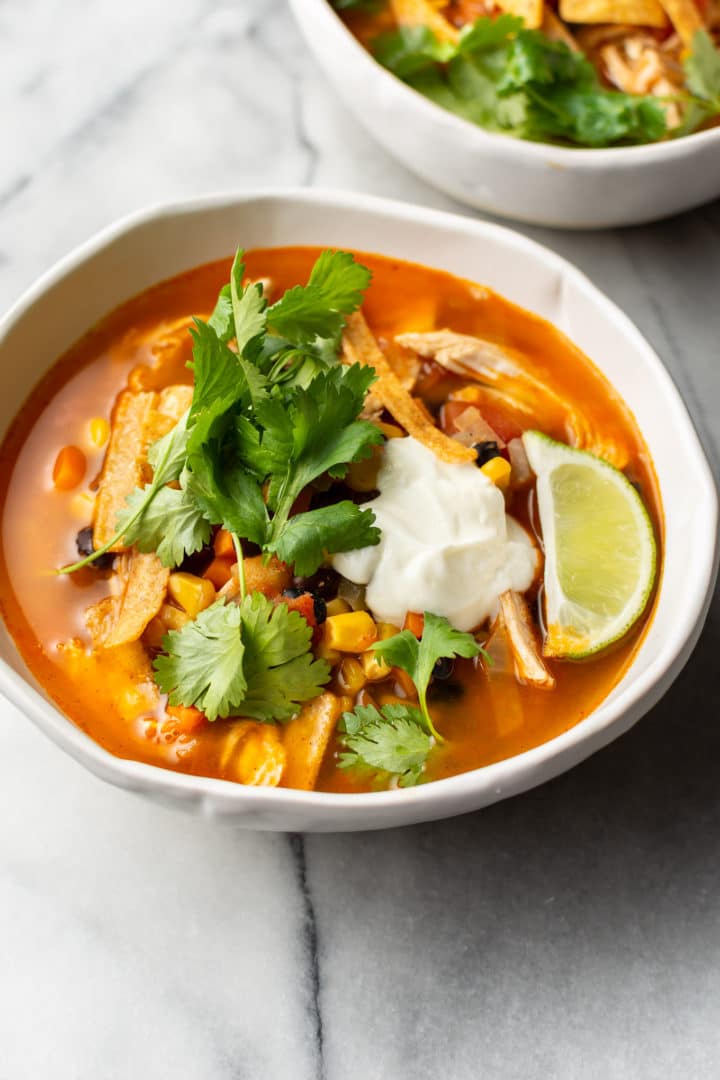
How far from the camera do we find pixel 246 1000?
9.02 ft

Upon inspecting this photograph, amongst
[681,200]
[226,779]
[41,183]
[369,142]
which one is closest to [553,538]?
[226,779]

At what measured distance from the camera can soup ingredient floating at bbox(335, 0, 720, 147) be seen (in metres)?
3.39

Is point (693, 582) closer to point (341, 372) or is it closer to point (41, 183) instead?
point (341, 372)

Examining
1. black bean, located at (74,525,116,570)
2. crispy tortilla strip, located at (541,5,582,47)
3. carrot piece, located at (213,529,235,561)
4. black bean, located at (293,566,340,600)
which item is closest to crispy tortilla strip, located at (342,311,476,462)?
black bean, located at (293,566,340,600)

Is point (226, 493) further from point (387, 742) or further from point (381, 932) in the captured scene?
point (381, 932)

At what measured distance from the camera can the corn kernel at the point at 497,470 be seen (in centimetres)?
284

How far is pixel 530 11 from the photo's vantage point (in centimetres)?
348

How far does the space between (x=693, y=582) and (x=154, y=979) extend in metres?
1.44

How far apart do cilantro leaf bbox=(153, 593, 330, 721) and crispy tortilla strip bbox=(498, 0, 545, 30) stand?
1900 millimetres

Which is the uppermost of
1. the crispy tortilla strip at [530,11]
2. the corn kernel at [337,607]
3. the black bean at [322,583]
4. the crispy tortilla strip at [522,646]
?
the crispy tortilla strip at [530,11]

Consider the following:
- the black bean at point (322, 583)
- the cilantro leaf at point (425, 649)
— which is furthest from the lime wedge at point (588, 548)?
the black bean at point (322, 583)

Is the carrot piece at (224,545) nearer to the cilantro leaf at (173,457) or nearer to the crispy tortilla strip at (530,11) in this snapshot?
the cilantro leaf at (173,457)

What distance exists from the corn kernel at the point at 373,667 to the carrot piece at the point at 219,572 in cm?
35

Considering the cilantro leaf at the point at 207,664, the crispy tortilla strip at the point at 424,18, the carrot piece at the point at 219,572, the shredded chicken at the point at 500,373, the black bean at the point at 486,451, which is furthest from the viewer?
the crispy tortilla strip at the point at 424,18
